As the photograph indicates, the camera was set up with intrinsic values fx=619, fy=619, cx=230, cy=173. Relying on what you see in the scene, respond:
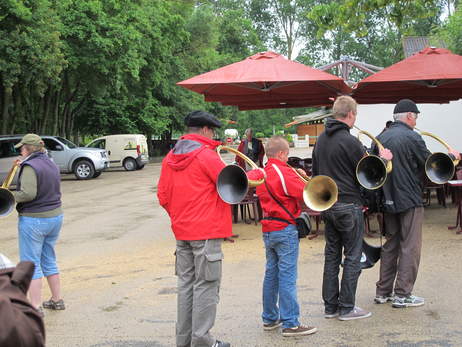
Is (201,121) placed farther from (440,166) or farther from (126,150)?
(126,150)

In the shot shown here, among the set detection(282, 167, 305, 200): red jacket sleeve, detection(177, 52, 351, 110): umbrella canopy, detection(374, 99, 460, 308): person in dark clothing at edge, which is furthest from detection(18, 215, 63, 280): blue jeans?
detection(177, 52, 351, 110): umbrella canopy

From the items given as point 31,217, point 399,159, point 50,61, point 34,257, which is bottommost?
point 34,257

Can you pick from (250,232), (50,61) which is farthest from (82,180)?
(250,232)

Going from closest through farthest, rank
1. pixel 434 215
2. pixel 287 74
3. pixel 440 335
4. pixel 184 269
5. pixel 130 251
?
pixel 184 269, pixel 440 335, pixel 130 251, pixel 287 74, pixel 434 215

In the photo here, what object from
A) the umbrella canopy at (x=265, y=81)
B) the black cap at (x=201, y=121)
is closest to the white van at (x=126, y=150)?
the umbrella canopy at (x=265, y=81)

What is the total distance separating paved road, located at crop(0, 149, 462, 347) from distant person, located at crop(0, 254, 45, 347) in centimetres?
294

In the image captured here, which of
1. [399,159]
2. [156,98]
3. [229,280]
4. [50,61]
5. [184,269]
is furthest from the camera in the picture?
[156,98]

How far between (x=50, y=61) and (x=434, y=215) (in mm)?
14230

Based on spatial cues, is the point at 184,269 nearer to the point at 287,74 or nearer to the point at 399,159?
the point at 399,159

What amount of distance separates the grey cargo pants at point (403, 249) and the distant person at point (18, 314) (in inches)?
161

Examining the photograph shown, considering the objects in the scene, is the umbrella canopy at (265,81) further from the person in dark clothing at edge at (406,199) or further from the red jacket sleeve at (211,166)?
the red jacket sleeve at (211,166)

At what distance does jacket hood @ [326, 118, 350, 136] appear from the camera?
5.18 meters

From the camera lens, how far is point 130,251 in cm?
894

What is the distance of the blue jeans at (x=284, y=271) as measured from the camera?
4.88 meters
